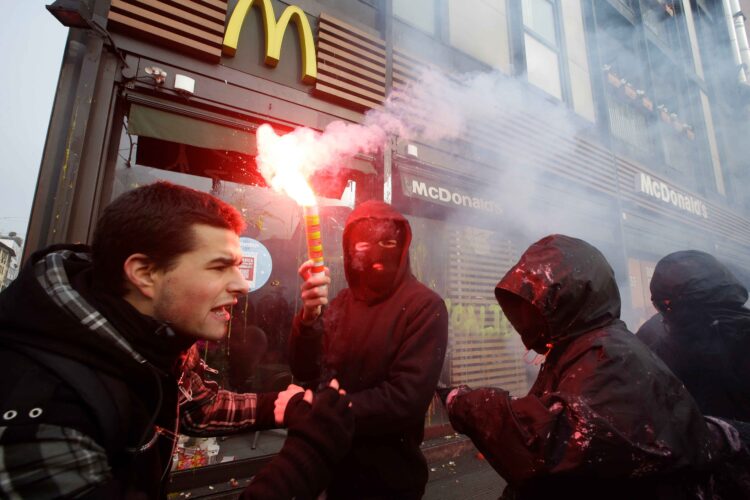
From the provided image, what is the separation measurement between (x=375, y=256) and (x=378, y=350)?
663 mm

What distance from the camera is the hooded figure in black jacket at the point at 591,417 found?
1303 mm

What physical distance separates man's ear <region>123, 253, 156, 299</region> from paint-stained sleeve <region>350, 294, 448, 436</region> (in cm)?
113

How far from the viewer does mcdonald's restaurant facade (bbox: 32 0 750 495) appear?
3.70 metres

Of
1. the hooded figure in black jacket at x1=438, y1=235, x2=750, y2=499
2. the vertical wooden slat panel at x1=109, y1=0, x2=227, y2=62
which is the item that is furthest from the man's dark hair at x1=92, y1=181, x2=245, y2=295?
the vertical wooden slat panel at x1=109, y1=0, x2=227, y2=62

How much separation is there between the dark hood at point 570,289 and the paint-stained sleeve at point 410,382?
553mm

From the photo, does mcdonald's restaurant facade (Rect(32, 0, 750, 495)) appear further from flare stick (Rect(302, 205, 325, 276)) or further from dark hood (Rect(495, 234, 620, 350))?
dark hood (Rect(495, 234, 620, 350))

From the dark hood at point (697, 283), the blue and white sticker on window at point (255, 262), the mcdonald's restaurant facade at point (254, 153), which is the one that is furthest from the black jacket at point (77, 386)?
the blue and white sticker on window at point (255, 262)

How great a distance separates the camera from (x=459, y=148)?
6531 mm

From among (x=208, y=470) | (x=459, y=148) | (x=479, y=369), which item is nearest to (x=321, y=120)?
(x=459, y=148)

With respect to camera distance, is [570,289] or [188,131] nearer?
[570,289]

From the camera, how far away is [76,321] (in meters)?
1.09

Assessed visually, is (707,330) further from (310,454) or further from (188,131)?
(188,131)

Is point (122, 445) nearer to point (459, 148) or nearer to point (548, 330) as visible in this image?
point (548, 330)

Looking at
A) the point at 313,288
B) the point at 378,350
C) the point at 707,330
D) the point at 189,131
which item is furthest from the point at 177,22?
the point at 707,330
